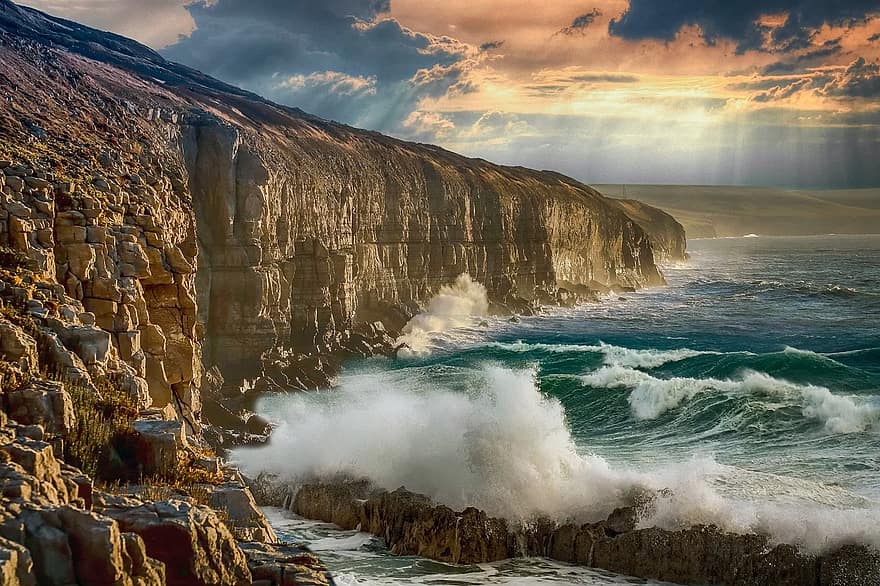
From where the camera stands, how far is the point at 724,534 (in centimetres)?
1570

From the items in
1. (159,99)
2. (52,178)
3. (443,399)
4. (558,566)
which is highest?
(159,99)

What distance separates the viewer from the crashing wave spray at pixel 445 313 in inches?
1731

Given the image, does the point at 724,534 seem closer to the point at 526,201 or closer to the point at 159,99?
the point at 159,99

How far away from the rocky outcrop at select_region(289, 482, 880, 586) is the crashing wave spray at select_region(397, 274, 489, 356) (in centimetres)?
2434

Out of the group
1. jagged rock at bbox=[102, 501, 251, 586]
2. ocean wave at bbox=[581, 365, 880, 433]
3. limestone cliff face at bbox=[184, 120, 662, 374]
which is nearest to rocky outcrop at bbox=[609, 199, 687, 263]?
limestone cliff face at bbox=[184, 120, 662, 374]

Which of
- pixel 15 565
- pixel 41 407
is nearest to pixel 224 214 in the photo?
pixel 41 407

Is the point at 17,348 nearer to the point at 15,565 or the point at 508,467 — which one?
the point at 15,565

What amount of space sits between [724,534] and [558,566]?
2603 mm

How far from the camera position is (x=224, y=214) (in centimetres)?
3231

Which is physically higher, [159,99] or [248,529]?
[159,99]

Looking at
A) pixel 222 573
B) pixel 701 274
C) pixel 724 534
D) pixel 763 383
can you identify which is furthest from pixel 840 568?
pixel 701 274

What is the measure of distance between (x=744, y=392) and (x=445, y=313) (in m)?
21.1

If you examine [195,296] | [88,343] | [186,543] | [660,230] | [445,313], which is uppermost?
[660,230]

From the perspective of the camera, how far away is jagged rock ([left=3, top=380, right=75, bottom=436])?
28.2ft
